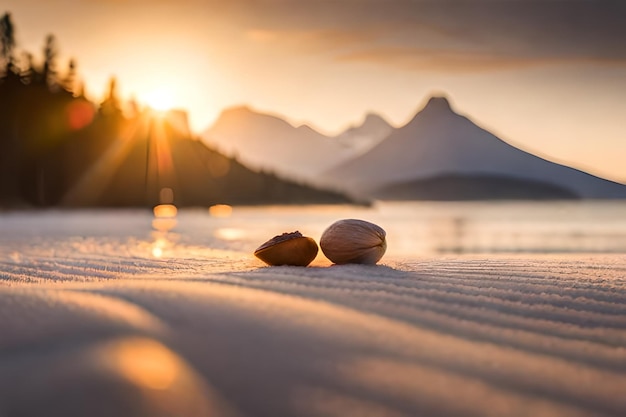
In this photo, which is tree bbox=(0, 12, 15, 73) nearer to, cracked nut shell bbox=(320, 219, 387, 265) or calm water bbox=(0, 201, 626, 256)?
calm water bbox=(0, 201, 626, 256)

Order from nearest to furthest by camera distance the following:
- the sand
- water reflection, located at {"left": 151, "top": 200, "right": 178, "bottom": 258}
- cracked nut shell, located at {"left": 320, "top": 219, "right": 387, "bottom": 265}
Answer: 1. the sand
2. cracked nut shell, located at {"left": 320, "top": 219, "right": 387, "bottom": 265}
3. water reflection, located at {"left": 151, "top": 200, "right": 178, "bottom": 258}

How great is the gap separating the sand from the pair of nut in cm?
78

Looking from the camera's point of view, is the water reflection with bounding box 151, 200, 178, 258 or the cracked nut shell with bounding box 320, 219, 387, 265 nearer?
the cracked nut shell with bounding box 320, 219, 387, 265

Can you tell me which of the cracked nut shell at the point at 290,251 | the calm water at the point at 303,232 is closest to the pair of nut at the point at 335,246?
the cracked nut shell at the point at 290,251

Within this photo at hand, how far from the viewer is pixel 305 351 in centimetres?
124

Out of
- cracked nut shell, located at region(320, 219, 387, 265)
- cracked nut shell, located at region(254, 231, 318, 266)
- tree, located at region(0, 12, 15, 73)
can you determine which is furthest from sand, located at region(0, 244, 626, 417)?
tree, located at region(0, 12, 15, 73)

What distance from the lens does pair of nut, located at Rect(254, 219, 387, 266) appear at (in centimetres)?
260

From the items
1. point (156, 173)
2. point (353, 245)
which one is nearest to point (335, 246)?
point (353, 245)

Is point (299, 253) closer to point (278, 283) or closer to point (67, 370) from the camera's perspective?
point (278, 283)

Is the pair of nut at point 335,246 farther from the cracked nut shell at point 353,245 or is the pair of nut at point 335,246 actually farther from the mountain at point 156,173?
the mountain at point 156,173

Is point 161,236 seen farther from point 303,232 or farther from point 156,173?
point 156,173

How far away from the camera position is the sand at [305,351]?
42.4 inches

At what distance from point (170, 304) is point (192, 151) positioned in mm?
68229

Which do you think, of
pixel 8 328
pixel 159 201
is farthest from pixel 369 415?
pixel 159 201
